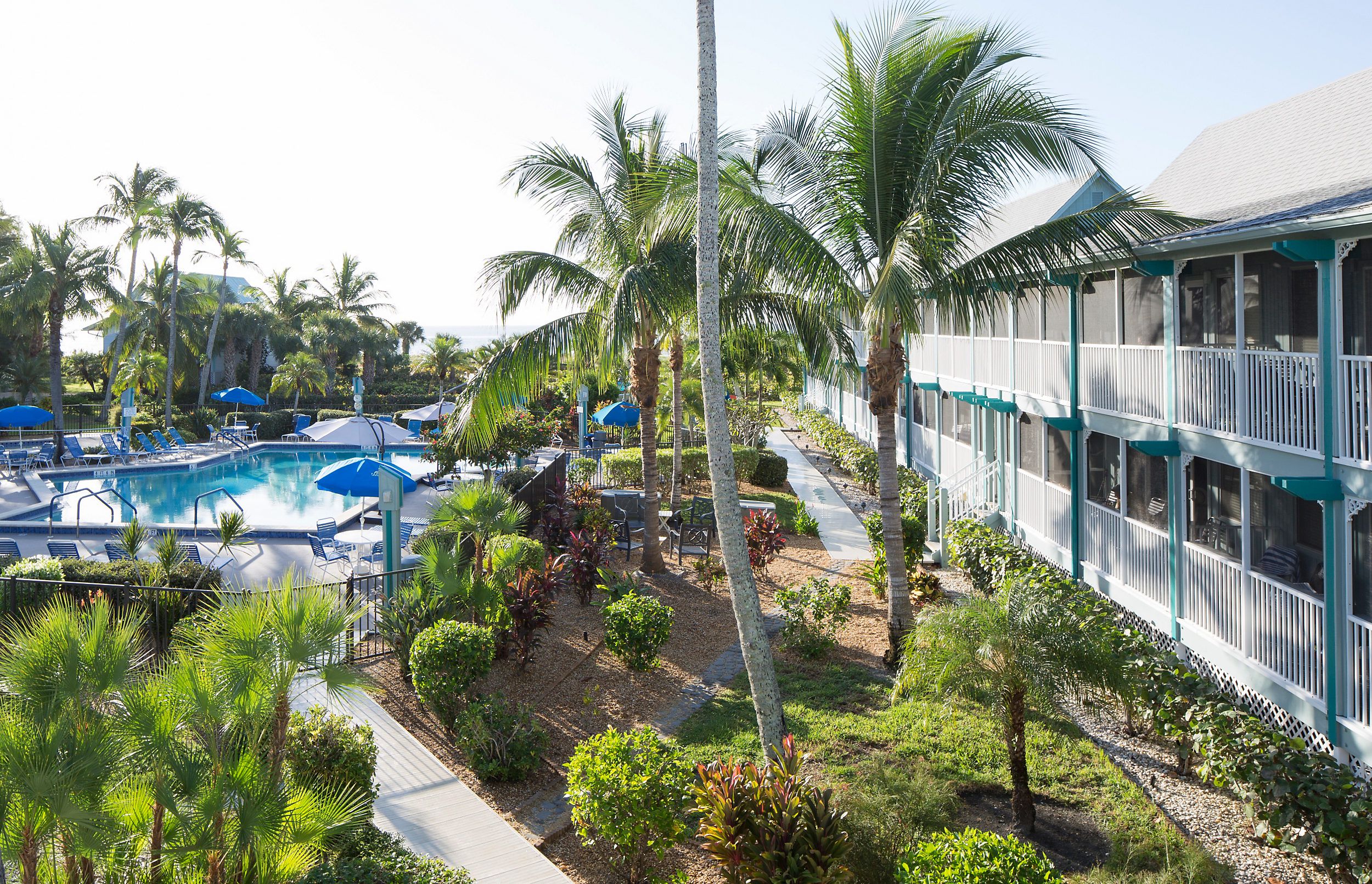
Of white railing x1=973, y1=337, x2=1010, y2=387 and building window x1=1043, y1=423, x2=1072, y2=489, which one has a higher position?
white railing x1=973, y1=337, x2=1010, y2=387

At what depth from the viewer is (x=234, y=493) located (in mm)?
28766

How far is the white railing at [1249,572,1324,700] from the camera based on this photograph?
8.26 metres

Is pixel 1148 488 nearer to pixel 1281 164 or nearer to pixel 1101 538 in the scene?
pixel 1101 538

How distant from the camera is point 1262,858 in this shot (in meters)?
7.55

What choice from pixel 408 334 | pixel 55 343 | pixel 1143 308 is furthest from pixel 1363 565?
pixel 408 334

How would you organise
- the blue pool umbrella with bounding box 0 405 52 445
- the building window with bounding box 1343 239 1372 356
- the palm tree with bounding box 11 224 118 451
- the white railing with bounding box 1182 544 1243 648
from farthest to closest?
the palm tree with bounding box 11 224 118 451, the blue pool umbrella with bounding box 0 405 52 445, the building window with bounding box 1343 239 1372 356, the white railing with bounding box 1182 544 1243 648

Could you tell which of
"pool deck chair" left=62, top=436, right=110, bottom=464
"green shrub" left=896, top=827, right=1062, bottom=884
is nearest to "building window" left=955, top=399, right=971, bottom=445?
"green shrub" left=896, top=827, right=1062, bottom=884

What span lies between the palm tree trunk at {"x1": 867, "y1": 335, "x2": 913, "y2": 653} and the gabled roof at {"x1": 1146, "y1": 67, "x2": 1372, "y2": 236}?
12.5ft

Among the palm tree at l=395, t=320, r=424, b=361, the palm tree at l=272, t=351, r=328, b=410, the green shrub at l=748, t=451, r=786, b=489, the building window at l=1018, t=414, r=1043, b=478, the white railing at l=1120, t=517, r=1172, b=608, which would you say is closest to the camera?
the white railing at l=1120, t=517, r=1172, b=608

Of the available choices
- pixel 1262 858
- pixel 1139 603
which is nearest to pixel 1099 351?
pixel 1139 603

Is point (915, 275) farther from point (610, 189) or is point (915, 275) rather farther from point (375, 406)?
point (375, 406)

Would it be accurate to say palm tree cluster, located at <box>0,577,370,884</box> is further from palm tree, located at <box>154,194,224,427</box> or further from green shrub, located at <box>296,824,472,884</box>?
palm tree, located at <box>154,194,224,427</box>

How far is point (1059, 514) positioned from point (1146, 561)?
9.19 feet

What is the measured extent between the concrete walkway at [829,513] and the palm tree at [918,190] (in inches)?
278
